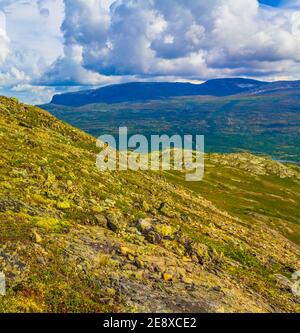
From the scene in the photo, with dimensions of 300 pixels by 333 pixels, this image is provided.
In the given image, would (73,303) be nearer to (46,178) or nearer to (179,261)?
(179,261)

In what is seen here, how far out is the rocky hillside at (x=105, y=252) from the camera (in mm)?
24219

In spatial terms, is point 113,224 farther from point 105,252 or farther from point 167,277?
point 167,277

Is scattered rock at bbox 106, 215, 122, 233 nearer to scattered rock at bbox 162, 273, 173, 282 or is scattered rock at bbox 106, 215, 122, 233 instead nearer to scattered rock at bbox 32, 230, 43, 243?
scattered rock at bbox 162, 273, 173, 282

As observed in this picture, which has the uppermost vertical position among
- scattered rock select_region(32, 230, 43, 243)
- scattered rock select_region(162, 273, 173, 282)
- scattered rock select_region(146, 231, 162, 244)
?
scattered rock select_region(32, 230, 43, 243)

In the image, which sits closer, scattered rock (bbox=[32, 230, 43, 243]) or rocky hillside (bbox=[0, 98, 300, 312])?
rocky hillside (bbox=[0, 98, 300, 312])

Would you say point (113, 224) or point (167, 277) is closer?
point (167, 277)

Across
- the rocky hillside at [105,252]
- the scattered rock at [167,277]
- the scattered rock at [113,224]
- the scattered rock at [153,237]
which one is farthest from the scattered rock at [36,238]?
the scattered rock at [153,237]

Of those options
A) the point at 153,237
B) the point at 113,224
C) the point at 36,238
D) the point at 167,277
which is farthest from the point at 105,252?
the point at 153,237

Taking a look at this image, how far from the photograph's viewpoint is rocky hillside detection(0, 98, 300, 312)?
24219 millimetres

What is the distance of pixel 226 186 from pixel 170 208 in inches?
5291

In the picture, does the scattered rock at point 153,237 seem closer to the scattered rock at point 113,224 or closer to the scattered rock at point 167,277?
the scattered rock at point 113,224

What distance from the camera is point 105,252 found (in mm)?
29484

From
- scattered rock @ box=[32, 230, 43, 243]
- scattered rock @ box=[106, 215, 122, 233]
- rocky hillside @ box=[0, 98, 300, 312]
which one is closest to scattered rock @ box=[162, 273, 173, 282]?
rocky hillside @ box=[0, 98, 300, 312]

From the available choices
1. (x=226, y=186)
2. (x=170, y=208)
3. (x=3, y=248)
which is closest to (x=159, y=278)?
(x=3, y=248)
